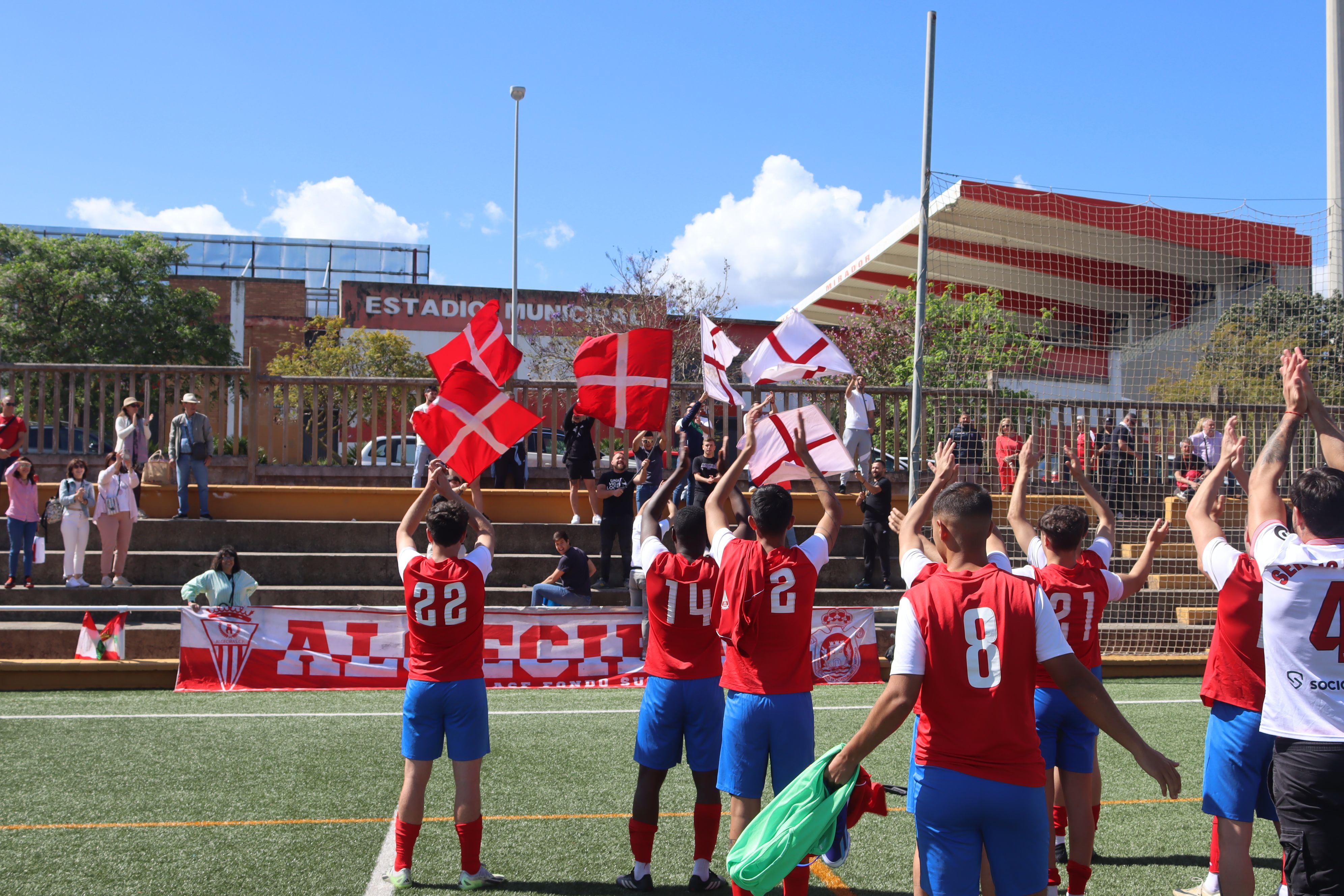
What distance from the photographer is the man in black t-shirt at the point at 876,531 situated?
12.7 m

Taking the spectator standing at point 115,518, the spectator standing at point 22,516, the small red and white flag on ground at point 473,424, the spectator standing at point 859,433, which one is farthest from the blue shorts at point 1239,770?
the spectator standing at point 22,516

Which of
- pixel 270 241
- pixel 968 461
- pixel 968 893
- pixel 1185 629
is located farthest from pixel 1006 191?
pixel 270 241

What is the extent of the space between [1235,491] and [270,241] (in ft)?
160

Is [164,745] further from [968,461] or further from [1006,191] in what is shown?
[1006,191]

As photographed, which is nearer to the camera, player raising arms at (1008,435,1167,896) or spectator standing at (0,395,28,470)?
player raising arms at (1008,435,1167,896)

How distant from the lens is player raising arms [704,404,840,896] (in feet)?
14.3

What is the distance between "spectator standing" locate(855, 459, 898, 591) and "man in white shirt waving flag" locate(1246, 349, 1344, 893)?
8858 mm

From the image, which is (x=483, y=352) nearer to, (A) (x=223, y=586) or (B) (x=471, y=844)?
(A) (x=223, y=586)

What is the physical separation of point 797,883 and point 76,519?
1101 cm

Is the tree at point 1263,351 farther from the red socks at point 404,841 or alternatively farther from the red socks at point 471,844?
the red socks at point 404,841

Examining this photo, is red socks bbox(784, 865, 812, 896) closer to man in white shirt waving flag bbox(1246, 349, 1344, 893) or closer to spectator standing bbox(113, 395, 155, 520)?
man in white shirt waving flag bbox(1246, 349, 1344, 893)

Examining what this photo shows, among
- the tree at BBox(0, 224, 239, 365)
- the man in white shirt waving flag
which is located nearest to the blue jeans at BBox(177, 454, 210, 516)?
the man in white shirt waving flag

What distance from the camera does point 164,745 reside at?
7.87 m

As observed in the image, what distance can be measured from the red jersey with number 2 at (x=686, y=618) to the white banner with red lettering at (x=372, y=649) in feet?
19.0
